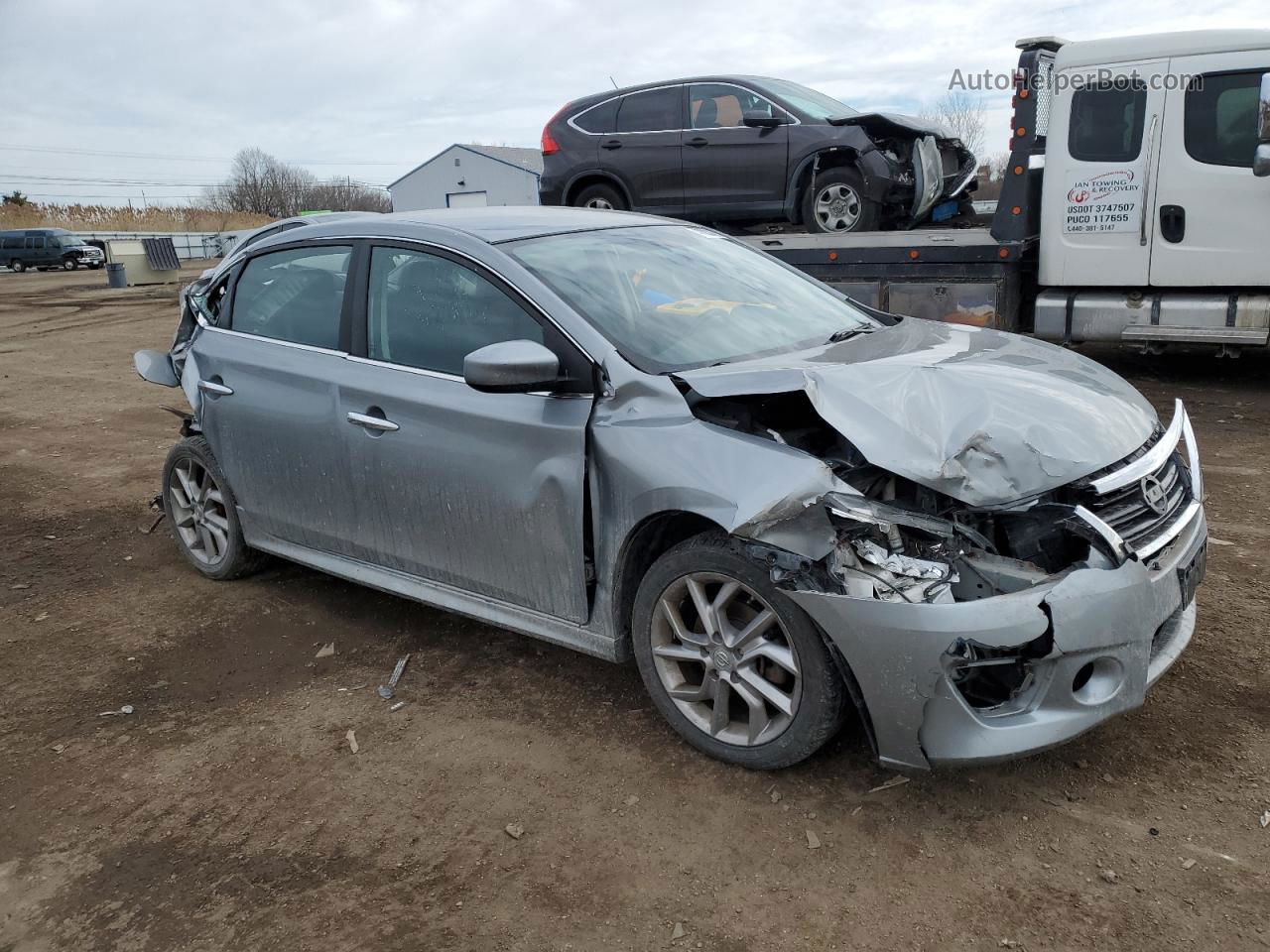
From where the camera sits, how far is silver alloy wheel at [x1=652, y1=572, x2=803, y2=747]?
2963 millimetres

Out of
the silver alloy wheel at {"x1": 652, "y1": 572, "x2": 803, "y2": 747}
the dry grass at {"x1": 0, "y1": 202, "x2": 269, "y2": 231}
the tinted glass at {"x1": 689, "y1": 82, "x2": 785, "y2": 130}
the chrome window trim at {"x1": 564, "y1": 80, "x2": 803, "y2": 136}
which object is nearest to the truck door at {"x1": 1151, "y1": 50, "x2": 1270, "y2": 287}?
the chrome window trim at {"x1": 564, "y1": 80, "x2": 803, "y2": 136}

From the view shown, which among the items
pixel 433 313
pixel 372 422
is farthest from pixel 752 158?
pixel 372 422

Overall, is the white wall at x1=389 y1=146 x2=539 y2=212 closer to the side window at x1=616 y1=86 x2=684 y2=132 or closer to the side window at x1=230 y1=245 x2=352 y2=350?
the side window at x1=616 y1=86 x2=684 y2=132

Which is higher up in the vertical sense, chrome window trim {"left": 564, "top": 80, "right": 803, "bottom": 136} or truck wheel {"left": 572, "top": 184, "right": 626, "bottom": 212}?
chrome window trim {"left": 564, "top": 80, "right": 803, "bottom": 136}

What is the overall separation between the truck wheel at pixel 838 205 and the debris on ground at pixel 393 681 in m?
6.30

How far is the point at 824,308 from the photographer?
13.6ft

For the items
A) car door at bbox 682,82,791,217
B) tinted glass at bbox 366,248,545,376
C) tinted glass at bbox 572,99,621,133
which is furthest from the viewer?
tinted glass at bbox 572,99,621,133

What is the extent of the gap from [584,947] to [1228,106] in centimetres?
737

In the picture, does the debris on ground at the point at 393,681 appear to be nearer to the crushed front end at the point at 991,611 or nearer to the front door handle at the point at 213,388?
the front door handle at the point at 213,388

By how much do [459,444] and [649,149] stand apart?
290 inches

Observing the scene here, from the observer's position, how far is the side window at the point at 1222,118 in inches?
281

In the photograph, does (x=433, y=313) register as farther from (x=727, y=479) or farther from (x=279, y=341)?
(x=727, y=479)

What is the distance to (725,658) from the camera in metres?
3.04

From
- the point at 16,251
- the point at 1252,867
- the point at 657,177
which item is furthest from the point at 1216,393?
the point at 16,251
